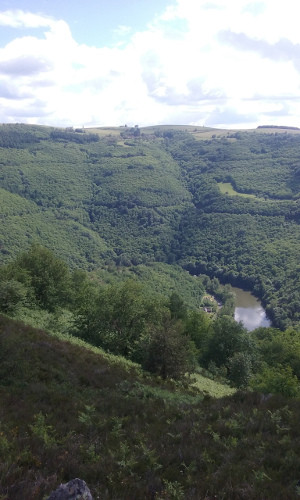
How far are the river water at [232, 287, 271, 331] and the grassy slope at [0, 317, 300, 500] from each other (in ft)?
417

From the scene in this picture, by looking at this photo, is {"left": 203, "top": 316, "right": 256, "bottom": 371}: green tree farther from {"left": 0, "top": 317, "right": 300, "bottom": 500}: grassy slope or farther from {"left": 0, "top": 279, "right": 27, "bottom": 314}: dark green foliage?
{"left": 0, "top": 317, "right": 300, "bottom": 500}: grassy slope

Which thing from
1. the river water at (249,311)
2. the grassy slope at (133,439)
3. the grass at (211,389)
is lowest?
the river water at (249,311)

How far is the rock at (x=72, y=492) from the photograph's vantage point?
6889 millimetres

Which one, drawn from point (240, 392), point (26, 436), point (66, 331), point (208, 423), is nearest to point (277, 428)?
point (208, 423)

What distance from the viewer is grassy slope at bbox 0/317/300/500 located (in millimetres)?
8164

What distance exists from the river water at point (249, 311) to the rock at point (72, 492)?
135084 millimetres

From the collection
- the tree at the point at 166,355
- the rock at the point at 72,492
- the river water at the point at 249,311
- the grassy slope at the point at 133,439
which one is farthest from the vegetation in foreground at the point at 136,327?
the river water at the point at 249,311

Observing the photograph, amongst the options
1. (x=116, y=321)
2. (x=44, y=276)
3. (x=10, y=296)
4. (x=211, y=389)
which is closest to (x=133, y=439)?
(x=211, y=389)

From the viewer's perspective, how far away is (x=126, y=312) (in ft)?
121

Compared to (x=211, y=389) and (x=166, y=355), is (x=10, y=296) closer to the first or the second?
(x=166, y=355)

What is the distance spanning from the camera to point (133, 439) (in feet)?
36.7

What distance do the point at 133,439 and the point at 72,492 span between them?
4.54 metres

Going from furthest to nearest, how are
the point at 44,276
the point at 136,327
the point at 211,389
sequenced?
the point at 44,276, the point at 136,327, the point at 211,389

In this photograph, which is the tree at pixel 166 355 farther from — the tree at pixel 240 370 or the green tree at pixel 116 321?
the tree at pixel 240 370
